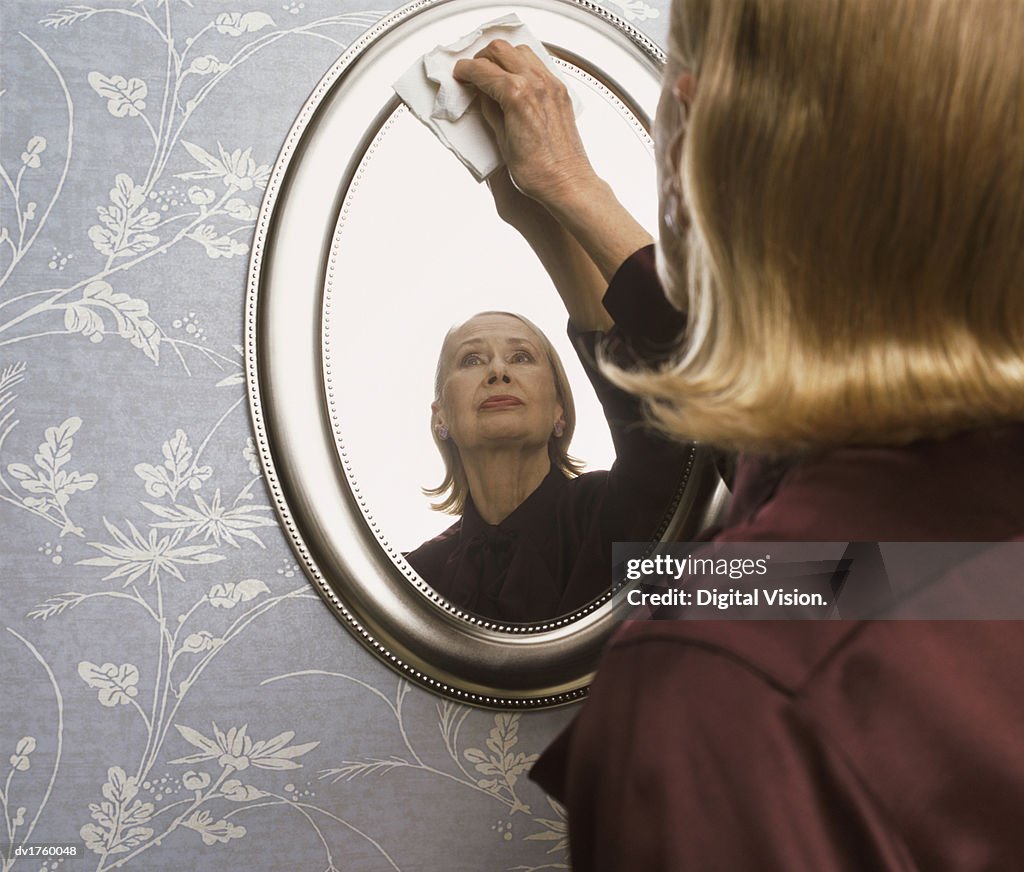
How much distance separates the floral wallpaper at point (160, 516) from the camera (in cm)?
86

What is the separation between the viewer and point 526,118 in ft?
3.28

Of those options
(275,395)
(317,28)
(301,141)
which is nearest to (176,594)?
(275,395)

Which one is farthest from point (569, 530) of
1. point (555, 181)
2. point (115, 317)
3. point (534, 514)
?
point (115, 317)

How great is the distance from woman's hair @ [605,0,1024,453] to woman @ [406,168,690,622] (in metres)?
0.54

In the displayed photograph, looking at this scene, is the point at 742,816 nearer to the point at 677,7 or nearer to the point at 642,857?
the point at 642,857

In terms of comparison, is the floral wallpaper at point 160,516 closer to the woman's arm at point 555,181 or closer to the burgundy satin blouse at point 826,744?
the woman's arm at point 555,181

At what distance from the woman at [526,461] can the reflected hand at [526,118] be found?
28 mm

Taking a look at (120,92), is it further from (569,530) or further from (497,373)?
(569,530)

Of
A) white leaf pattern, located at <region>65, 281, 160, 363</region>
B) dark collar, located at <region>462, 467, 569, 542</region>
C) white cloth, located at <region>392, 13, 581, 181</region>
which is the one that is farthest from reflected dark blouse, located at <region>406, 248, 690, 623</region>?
white leaf pattern, located at <region>65, 281, 160, 363</region>

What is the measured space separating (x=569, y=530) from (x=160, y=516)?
17.6 inches

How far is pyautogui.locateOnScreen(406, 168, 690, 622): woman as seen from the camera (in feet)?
3.26

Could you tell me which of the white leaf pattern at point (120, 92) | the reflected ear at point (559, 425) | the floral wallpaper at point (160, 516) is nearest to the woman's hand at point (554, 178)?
the reflected ear at point (559, 425)

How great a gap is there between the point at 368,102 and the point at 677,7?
583mm

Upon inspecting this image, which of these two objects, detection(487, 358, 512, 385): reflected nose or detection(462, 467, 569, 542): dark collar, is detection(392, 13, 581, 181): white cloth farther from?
detection(462, 467, 569, 542): dark collar
